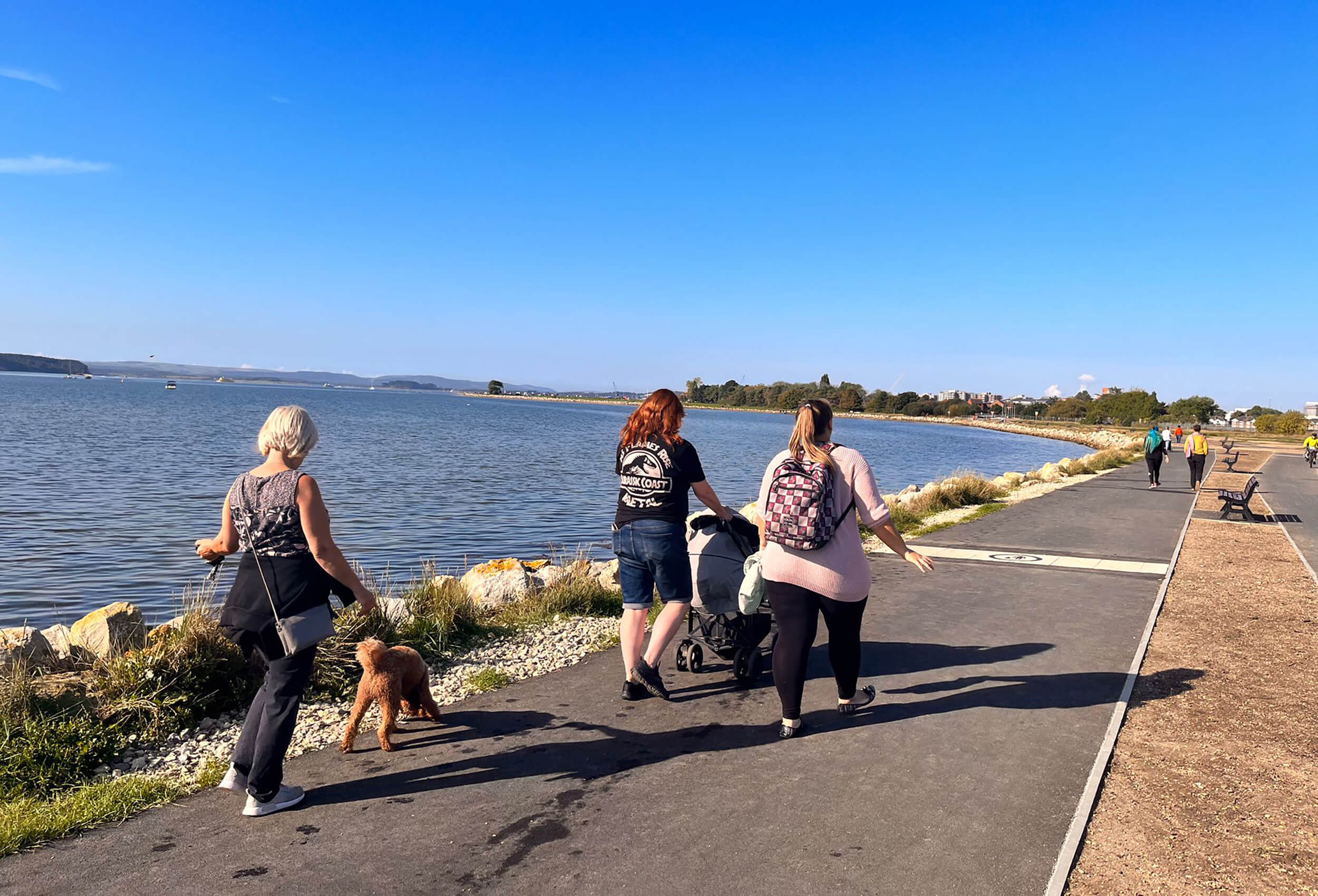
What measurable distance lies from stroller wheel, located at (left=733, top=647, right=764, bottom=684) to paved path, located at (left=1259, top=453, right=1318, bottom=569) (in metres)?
9.79

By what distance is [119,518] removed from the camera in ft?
60.7

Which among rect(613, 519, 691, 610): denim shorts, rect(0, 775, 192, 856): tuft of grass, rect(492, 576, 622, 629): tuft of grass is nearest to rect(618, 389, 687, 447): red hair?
rect(613, 519, 691, 610): denim shorts

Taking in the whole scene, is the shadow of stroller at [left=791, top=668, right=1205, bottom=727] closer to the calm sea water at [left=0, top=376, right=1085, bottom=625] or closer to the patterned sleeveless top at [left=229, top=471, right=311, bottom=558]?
the patterned sleeveless top at [left=229, top=471, right=311, bottom=558]

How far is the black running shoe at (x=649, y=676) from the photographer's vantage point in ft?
18.2

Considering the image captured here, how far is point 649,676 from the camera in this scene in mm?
5551

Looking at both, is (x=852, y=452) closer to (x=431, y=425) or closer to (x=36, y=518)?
(x=36, y=518)

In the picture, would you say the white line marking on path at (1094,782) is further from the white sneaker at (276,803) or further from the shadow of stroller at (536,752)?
the white sneaker at (276,803)

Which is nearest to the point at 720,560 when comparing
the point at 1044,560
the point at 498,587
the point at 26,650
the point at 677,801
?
the point at 677,801

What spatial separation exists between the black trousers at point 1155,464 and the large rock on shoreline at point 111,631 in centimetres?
2523

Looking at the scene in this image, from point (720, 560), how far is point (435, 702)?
2077mm

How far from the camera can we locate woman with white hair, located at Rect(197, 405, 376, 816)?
12.7ft

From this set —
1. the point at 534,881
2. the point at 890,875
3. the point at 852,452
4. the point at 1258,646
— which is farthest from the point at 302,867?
the point at 1258,646

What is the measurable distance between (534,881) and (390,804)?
102 centimetres

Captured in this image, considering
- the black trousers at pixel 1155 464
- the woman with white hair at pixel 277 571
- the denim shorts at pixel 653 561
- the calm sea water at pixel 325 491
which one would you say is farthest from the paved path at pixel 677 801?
the black trousers at pixel 1155 464
